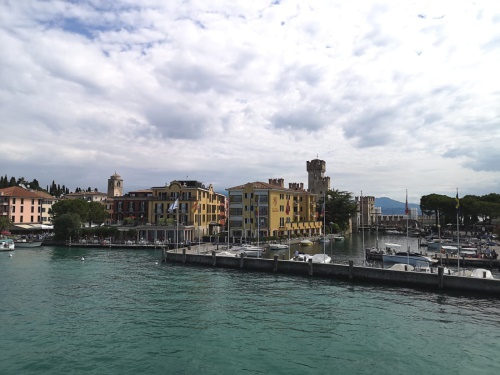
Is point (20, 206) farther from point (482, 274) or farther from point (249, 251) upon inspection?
point (482, 274)

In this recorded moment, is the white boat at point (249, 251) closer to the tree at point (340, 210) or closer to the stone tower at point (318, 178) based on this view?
the tree at point (340, 210)

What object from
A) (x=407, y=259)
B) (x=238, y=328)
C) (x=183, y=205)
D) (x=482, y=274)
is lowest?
(x=238, y=328)

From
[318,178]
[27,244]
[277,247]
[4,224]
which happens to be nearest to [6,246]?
[27,244]

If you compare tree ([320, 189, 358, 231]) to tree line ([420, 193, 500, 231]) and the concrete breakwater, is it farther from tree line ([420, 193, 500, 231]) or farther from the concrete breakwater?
A: the concrete breakwater

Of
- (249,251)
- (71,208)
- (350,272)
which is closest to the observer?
(350,272)

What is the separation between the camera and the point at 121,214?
11056 cm

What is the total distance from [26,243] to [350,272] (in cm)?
7353

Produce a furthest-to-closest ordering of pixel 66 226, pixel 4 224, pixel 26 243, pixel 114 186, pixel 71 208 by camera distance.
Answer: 1. pixel 114 186
2. pixel 71 208
3. pixel 4 224
4. pixel 66 226
5. pixel 26 243

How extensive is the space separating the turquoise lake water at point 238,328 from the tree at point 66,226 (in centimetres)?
4658

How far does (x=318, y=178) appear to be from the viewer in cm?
15900

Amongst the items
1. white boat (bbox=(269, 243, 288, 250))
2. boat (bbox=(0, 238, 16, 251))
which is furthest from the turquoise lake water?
boat (bbox=(0, 238, 16, 251))

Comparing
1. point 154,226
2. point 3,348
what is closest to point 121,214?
point 154,226

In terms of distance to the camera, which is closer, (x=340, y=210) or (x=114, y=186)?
(x=340, y=210)

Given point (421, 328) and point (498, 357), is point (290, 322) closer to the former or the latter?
point (421, 328)
